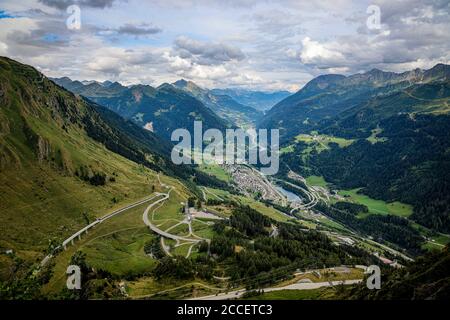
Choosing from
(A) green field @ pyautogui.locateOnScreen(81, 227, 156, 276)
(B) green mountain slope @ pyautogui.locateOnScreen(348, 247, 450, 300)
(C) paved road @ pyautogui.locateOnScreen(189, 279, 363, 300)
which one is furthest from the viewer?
(A) green field @ pyautogui.locateOnScreen(81, 227, 156, 276)

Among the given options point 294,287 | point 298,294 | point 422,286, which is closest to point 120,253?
point 294,287

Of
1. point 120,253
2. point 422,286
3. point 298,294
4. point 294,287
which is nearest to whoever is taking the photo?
point 422,286

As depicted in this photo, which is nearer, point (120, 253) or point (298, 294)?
point (298, 294)

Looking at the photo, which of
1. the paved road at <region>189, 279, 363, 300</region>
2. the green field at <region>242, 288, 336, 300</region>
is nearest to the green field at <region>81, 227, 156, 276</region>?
the paved road at <region>189, 279, 363, 300</region>

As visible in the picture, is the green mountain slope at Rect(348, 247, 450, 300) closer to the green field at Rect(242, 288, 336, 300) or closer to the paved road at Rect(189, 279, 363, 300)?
the green field at Rect(242, 288, 336, 300)

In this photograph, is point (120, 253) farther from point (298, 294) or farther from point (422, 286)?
point (422, 286)

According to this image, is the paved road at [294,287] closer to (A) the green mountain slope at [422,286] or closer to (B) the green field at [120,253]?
(A) the green mountain slope at [422,286]

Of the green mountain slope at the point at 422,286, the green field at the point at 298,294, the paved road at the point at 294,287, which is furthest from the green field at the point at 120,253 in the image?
the green mountain slope at the point at 422,286

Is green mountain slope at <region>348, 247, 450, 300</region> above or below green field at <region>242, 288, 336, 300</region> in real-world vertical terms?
above
